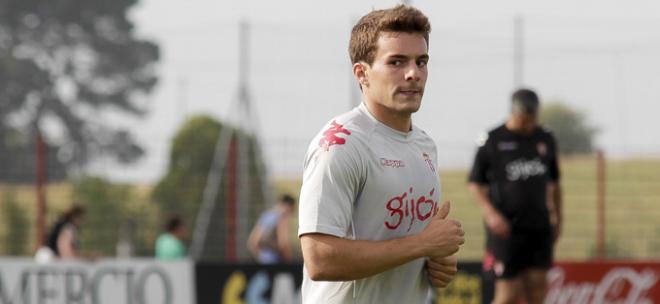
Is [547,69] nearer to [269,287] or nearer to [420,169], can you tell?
[269,287]

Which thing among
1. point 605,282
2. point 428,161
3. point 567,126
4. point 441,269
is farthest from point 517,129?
point 567,126

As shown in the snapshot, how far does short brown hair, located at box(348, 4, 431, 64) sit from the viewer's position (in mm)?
4621

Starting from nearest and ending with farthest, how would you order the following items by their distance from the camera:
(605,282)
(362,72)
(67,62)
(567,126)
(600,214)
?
(362,72), (605,282), (600,214), (567,126), (67,62)

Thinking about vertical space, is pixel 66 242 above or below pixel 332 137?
below

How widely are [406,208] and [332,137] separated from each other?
1.15 feet

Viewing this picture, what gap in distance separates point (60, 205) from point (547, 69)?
249 inches

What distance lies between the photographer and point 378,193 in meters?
4.60

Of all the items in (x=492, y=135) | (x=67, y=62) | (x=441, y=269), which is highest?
(x=67, y=62)

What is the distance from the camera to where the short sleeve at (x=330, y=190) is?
4492 mm

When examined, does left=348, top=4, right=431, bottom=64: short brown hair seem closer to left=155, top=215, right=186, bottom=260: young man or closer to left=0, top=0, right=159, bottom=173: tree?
left=155, top=215, right=186, bottom=260: young man

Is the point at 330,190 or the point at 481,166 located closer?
the point at 330,190

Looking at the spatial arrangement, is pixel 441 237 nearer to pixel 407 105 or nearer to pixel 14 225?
pixel 407 105

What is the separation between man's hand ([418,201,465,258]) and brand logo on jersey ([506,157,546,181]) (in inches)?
234

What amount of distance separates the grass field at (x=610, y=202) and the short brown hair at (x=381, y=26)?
11.8 m
